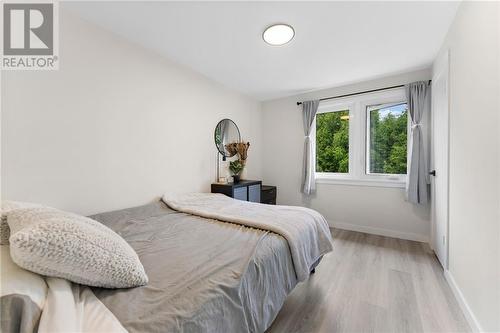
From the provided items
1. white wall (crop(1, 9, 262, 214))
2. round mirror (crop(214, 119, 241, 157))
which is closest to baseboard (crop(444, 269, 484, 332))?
white wall (crop(1, 9, 262, 214))

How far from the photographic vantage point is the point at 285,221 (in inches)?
63.7

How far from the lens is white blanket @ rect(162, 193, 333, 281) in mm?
1457

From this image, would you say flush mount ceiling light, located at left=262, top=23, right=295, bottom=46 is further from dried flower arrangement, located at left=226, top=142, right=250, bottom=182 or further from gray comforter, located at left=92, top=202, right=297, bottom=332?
gray comforter, located at left=92, top=202, right=297, bottom=332

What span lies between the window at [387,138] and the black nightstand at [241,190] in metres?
1.74

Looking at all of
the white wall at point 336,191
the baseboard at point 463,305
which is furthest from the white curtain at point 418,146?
the baseboard at point 463,305

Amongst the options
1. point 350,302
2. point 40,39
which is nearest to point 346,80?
point 350,302

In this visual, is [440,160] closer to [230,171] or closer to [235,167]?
[235,167]

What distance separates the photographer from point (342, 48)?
7.52 ft

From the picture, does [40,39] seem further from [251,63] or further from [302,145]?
[302,145]

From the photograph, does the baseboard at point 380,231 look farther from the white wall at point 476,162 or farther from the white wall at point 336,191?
the white wall at point 476,162

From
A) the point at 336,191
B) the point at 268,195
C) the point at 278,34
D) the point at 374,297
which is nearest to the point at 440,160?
the point at 336,191

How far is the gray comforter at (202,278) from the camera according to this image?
2.48ft

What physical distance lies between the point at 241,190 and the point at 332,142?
5.82 ft

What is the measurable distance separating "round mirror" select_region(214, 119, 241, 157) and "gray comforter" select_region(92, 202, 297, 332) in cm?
170
